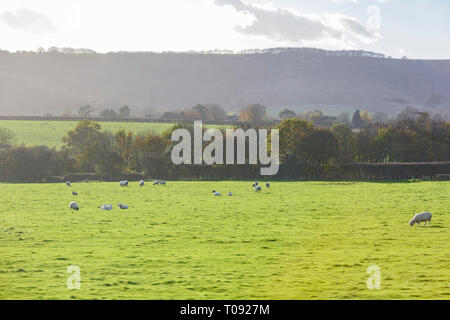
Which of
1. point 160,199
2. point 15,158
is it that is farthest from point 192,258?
point 15,158

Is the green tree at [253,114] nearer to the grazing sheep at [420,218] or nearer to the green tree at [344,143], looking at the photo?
the green tree at [344,143]

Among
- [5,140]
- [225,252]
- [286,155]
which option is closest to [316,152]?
[286,155]

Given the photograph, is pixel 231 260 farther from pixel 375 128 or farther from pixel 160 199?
pixel 375 128

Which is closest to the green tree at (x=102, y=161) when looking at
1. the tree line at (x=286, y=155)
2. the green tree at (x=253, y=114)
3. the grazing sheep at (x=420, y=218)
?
the tree line at (x=286, y=155)

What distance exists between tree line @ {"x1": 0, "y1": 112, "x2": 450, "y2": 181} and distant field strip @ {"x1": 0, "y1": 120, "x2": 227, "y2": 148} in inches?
304

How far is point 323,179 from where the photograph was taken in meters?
78.2

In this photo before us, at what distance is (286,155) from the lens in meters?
81.9

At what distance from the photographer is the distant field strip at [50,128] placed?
343ft

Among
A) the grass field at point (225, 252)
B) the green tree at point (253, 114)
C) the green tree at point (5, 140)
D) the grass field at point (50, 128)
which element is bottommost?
the grass field at point (225, 252)

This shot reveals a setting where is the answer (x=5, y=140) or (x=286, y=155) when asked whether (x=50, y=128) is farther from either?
(x=286, y=155)

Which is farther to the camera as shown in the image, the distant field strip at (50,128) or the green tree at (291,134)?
the distant field strip at (50,128)

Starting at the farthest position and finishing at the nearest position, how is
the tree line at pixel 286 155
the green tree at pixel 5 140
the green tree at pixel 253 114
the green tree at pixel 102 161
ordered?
the green tree at pixel 253 114
the green tree at pixel 5 140
the green tree at pixel 102 161
the tree line at pixel 286 155

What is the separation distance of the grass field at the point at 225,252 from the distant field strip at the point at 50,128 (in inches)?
2707
